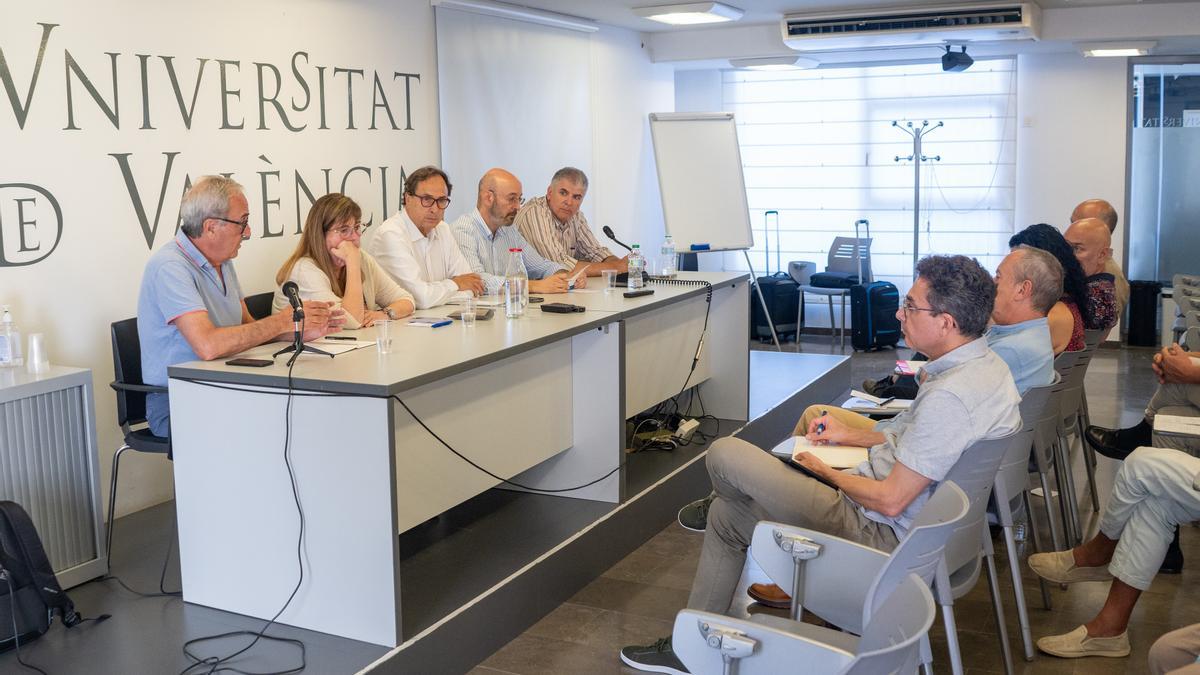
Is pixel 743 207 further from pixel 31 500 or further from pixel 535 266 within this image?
pixel 31 500

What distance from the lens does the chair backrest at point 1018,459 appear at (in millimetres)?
→ 3086

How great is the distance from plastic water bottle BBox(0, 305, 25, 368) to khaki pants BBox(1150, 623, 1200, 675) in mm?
3306

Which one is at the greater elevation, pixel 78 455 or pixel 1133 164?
pixel 1133 164

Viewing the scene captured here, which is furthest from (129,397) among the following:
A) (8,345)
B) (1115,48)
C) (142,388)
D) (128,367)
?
(1115,48)

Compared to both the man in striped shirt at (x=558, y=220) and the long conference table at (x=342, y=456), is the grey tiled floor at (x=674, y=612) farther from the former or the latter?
the man in striped shirt at (x=558, y=220)

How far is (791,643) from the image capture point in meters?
1.78

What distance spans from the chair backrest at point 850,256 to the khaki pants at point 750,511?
6.33m

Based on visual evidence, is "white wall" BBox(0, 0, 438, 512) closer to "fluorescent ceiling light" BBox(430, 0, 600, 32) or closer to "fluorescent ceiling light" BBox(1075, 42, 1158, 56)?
"fluorescent ceiling light" BBox(430, 0, 600, 32)

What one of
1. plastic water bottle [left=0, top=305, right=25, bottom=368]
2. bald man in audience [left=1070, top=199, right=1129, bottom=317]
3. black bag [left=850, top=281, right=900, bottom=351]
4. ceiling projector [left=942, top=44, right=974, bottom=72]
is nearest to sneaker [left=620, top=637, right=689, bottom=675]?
plastic water bottle [left=0, top=305, right=25, bottom=368]

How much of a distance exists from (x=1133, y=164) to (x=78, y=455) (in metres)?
8.45

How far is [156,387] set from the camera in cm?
343

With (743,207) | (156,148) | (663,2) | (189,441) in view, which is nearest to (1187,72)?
(743,207)

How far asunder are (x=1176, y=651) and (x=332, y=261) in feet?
9.59

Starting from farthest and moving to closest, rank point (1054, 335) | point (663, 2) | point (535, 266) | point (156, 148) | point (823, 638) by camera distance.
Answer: point (663, 2) < point (535, 266) < point (156, 148) < point (1054, 335) < point (823, 638)
